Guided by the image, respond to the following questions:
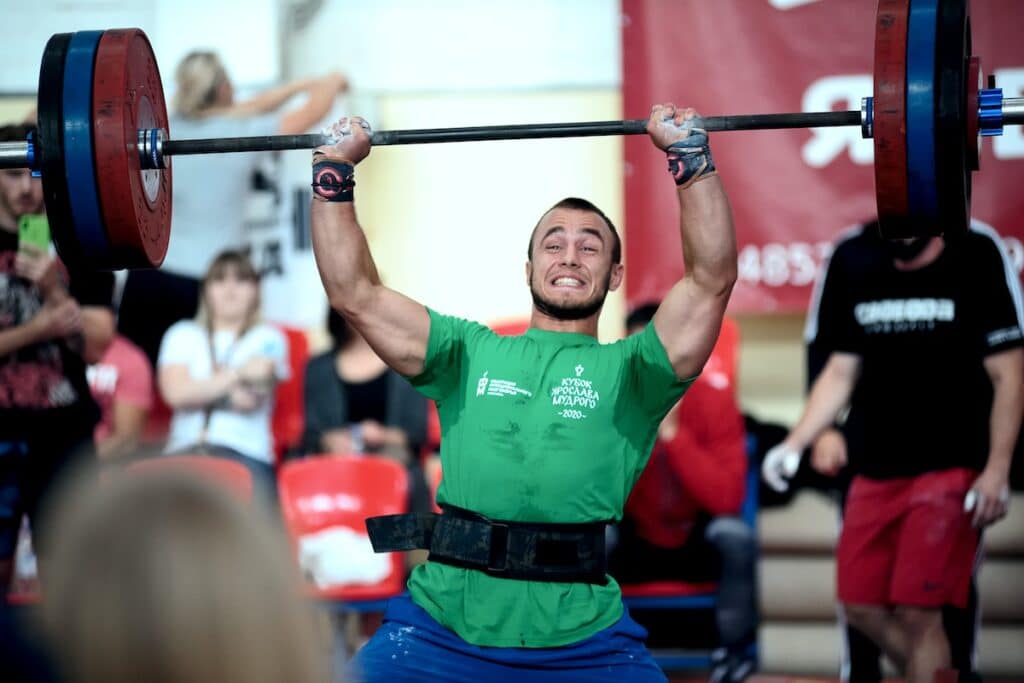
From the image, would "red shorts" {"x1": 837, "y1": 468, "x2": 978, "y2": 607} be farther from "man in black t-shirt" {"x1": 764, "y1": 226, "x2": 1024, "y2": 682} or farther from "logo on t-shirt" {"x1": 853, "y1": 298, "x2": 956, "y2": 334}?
"logo on t-shirt" {"x1": 853, "y1": 298, "x2": 956, "y2": 334}

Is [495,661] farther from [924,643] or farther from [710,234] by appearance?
[924,643]

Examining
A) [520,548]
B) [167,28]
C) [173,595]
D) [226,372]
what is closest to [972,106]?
[520,548]

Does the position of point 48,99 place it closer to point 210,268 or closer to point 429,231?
point 210,268

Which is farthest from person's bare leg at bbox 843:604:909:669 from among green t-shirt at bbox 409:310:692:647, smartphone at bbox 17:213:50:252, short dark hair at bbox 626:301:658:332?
smartphone at bbox 17:213:50:252

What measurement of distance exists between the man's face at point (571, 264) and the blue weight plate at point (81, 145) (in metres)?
0.98


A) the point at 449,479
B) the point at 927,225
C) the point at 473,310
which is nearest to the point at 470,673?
the point at 449,479

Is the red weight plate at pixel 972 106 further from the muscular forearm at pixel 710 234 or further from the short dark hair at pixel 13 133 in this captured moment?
the short dark hair at pixel 13 133

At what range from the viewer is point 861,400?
454cm

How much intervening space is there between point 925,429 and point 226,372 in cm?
251

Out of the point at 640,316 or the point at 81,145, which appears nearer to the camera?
the point at 81,145

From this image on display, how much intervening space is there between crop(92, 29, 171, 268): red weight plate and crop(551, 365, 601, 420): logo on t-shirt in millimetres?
1043

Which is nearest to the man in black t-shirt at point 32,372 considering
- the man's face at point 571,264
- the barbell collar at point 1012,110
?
the man's face at point 571,264

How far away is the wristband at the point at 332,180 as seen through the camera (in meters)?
3.24

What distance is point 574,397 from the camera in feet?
10.2
